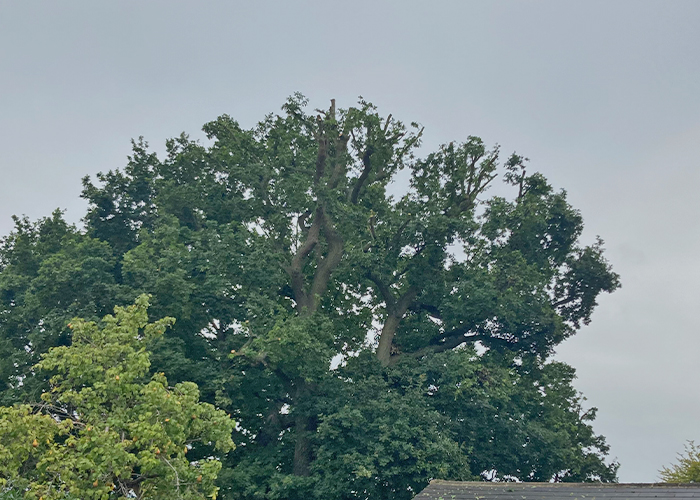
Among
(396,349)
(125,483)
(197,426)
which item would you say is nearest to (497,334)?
(396,349)

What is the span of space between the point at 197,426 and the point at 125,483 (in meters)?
1.79

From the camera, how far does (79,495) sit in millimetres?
10891

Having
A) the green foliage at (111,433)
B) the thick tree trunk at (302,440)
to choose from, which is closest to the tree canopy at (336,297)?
the thick tree trunk at (302,440)

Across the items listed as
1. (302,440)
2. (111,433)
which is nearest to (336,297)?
(302,440)

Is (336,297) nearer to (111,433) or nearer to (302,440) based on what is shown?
(302,440)

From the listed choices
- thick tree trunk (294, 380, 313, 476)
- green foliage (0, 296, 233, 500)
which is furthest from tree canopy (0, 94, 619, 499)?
green foliage (0, 296, 233, 500)

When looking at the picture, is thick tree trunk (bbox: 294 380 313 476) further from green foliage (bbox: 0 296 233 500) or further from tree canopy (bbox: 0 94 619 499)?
green foliage (bbox: 0 296 233 500)

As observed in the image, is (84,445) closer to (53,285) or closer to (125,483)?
(125,483)

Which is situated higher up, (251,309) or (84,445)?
(251,309)

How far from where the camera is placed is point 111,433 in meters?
11.2

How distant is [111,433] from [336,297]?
49.2ft

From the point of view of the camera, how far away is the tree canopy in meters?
18.4

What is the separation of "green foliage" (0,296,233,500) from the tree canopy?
476 cm

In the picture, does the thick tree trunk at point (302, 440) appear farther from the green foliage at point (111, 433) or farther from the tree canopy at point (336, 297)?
the green foliage at point (111, 433)
